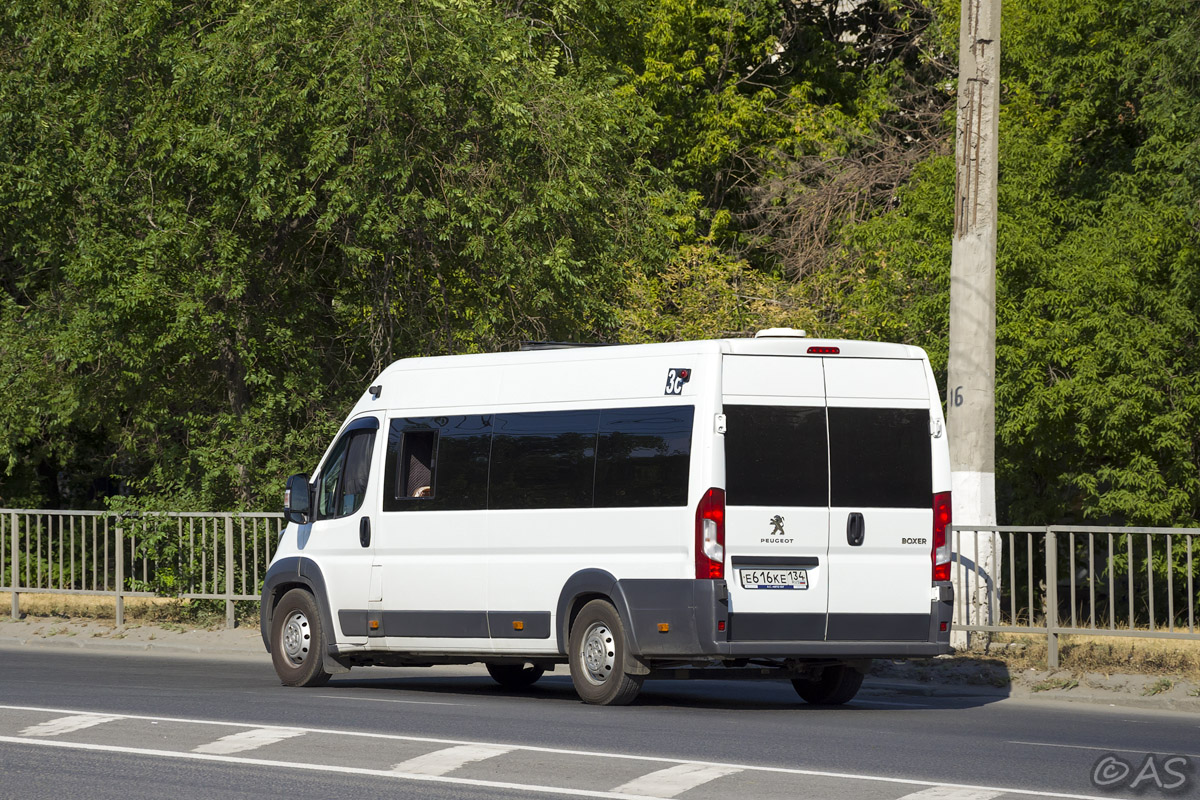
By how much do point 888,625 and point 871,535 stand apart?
24.9 inches

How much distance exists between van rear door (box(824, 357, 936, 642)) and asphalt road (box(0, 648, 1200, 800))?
Result: 73cm

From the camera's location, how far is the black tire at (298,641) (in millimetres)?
14172

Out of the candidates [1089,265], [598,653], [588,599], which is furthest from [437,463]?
[1089,265]

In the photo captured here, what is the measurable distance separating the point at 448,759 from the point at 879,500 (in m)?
4.15

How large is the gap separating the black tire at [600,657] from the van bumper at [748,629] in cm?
19

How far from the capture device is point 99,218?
2069cm

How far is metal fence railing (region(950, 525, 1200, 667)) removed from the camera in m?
14.0

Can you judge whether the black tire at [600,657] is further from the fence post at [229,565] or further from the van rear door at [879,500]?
the fence post at [229,565]

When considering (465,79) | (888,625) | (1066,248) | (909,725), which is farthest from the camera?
(1066,248)

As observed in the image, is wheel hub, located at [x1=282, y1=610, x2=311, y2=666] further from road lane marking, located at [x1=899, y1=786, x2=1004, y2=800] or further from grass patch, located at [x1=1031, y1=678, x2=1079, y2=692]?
road lane marking, located at [x1=899, y1=786, x2=1004, y2=800]

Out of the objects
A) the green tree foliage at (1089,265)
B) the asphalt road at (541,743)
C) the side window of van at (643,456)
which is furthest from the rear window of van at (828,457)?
the green tree foliage at (1089,265)

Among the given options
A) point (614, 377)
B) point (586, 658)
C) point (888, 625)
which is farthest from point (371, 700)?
point (888, 625)

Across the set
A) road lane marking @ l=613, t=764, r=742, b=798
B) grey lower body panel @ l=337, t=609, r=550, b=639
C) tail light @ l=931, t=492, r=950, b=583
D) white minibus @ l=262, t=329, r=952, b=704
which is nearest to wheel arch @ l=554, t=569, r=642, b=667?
white minibus @ l=262, t=329, r=952, b=704

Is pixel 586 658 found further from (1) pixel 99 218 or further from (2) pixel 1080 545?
(1) pixel 99 218
